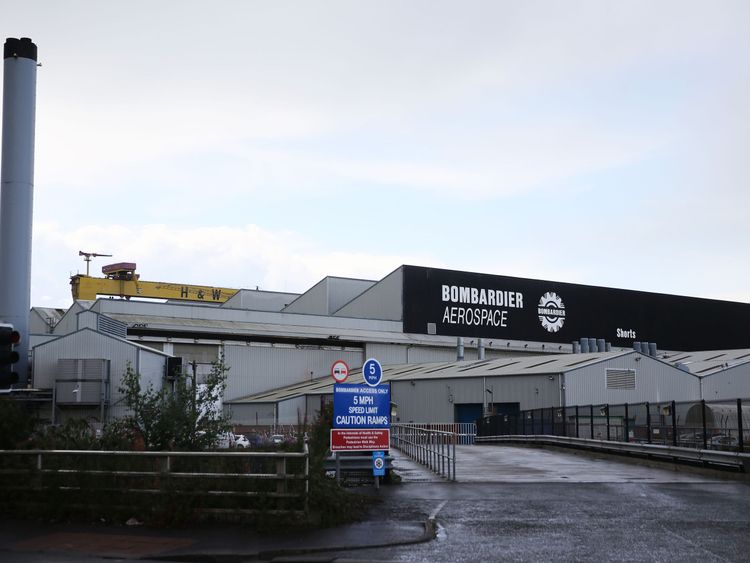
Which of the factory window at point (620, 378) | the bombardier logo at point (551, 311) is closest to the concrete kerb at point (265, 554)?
the factory window at point (620, 378)

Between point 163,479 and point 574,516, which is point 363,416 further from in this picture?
point 163,479

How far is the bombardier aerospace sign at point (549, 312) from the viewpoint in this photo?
263ft

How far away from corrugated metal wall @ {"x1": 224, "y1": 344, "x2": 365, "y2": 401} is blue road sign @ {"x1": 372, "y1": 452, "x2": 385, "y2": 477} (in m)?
48.6

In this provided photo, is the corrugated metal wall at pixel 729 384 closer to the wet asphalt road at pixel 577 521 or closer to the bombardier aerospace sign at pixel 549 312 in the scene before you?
the bombardier aerospace sign at pixel 549 312

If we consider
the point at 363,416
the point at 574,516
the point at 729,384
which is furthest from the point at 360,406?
the point at 729,384

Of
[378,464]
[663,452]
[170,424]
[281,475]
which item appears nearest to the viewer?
[281,475]

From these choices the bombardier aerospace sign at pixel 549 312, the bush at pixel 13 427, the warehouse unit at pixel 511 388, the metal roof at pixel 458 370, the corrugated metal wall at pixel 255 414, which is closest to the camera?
the bush at pixel 13 427

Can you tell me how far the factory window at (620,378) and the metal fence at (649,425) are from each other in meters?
6.61

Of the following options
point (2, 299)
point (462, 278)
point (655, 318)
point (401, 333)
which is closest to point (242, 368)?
point (401, 333)

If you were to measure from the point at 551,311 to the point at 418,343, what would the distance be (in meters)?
16.4

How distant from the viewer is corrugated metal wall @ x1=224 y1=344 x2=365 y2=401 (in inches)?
2702

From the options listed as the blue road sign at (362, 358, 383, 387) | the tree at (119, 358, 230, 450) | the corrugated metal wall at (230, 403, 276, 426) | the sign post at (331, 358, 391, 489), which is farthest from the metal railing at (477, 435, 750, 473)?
the corrugated metal wall at (230, 403, 276, 426)

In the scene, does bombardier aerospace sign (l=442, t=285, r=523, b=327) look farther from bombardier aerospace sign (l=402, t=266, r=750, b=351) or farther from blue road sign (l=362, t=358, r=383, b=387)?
blue road sign (l=362, t=358, r=383, b=387)

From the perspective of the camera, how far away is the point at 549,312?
3413 inches
